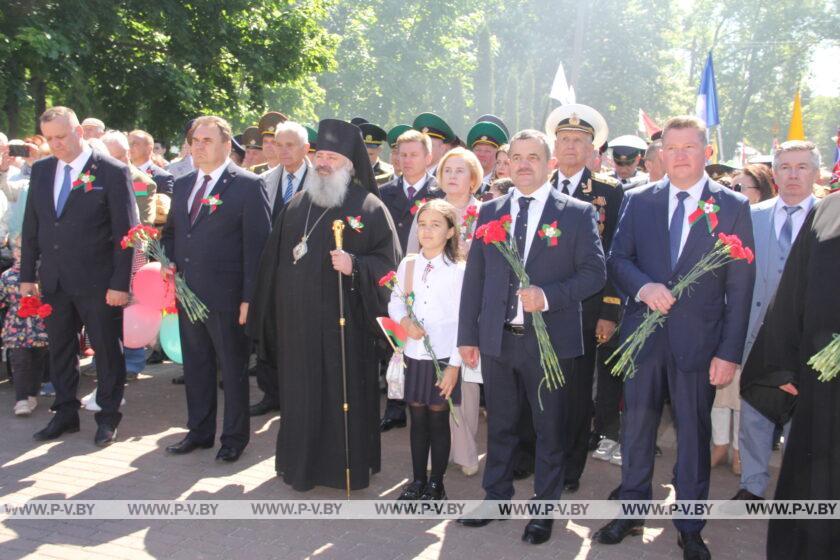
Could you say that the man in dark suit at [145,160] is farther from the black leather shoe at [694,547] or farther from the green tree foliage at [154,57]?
the black leather shoe at [694,547]

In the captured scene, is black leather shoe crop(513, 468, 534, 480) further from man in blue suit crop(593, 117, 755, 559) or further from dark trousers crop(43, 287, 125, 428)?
dark trousers crop(43, 287, 125, 428)

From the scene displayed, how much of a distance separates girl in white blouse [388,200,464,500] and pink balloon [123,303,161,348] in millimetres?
2956

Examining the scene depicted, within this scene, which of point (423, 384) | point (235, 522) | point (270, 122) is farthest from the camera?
point (270, 122)

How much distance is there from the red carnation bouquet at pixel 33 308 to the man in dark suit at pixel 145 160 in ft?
10.2

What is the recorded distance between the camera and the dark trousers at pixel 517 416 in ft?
16.8

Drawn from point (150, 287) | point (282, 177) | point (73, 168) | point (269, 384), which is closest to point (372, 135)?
point (282, 177)

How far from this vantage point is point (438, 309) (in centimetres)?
566

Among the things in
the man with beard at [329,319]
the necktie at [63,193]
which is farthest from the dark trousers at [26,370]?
the man with beard at [329,319]

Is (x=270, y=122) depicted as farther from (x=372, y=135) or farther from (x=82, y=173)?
(x=82, y=173)

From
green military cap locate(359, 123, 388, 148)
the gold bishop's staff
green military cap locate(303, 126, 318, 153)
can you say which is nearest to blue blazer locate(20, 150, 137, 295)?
the gold bishop's staff

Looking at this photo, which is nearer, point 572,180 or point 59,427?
point 572,180

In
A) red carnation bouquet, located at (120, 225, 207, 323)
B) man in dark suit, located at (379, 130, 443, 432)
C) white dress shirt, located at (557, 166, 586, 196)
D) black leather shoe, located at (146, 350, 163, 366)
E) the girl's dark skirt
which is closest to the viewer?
the girl's dark skirt

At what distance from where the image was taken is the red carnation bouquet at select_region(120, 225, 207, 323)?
645 cm

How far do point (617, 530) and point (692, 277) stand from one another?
5.19ft
